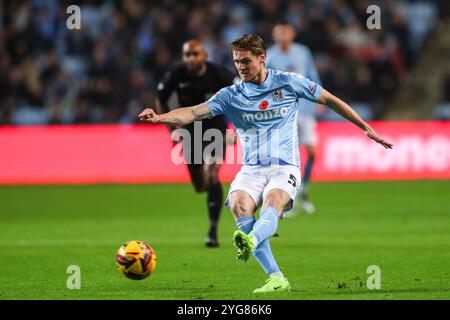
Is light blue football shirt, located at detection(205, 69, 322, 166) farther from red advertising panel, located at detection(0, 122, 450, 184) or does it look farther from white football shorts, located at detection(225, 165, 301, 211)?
red advertising panel, located at detection(0, 122, 450, 184)

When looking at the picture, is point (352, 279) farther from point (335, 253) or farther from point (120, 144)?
point (120, 144)

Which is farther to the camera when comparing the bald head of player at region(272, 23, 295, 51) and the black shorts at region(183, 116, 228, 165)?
the bald head of player at region(272, 23, 295, 51)

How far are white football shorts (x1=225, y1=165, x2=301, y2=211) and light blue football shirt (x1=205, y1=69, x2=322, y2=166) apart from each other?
6 centimetres

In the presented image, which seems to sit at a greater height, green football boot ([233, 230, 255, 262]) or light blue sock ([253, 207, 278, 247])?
light blue sock ([253, 207, 278, 247])

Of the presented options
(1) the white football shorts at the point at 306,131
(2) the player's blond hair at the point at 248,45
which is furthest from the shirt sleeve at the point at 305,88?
(1) the white football shorts at the point at 306,131

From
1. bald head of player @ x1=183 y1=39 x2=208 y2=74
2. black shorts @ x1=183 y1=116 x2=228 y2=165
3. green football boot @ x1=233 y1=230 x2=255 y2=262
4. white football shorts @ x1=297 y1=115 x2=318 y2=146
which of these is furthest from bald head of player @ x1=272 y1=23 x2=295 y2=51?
green football boot @ x1=233 y1=230 x2=255 y2=262

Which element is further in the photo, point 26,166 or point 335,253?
point 26,166

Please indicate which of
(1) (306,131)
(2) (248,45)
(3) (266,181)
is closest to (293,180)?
(3) (266,181)

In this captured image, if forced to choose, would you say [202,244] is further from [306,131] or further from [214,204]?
[306,131]

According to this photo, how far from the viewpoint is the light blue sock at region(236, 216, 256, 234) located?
25.2 ft

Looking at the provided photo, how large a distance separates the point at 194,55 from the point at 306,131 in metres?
4.64
